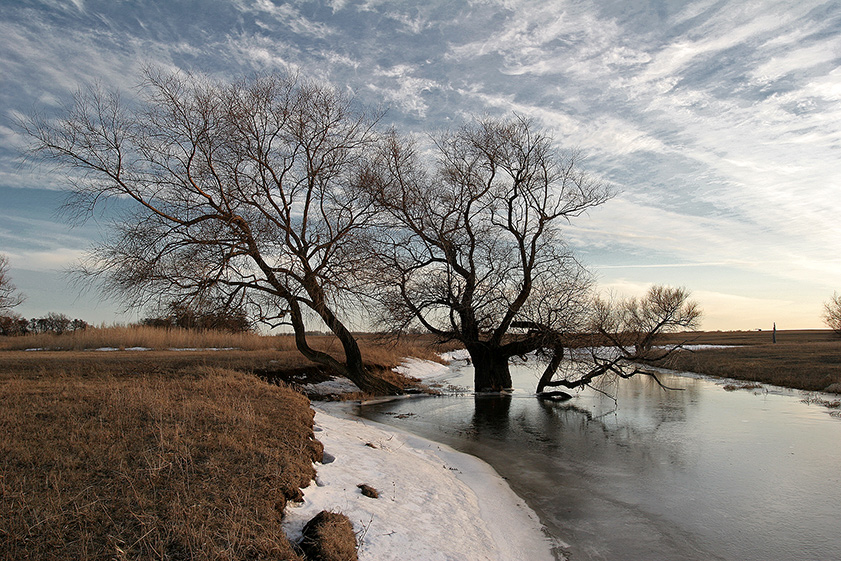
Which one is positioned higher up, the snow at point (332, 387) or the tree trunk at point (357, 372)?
the tree trunk at point (357, 372)

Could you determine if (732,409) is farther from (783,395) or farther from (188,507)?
(188,507)

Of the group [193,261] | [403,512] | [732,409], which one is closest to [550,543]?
[403,512]

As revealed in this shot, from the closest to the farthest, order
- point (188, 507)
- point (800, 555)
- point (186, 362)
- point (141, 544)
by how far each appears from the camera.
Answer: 1. point (141, 544)
2. point (188, 507)
3. point (800, 555)
4. point (186, 362)

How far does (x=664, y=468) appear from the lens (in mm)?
9633

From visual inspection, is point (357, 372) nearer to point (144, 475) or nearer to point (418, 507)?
point (418, 507)

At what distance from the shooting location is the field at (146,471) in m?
4.11

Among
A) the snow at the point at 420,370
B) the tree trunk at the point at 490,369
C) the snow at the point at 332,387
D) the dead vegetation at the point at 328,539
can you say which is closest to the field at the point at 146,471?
the dead vegetation at the point at 328,539

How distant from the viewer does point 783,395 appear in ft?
67.5

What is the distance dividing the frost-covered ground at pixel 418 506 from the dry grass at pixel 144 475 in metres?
0.48

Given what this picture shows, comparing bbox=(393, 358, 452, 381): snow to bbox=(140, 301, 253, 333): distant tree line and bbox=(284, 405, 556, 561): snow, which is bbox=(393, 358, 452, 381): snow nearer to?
bbox=(140, 301, 253, 333): distant tree line

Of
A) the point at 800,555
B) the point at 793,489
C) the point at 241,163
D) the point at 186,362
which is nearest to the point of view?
the point at 800,555

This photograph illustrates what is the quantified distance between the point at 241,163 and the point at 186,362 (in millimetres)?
8301

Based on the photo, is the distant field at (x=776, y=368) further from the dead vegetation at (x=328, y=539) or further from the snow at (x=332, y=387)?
the dead vegetation at (x=328, y=539)

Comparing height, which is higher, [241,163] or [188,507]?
[241,163]
